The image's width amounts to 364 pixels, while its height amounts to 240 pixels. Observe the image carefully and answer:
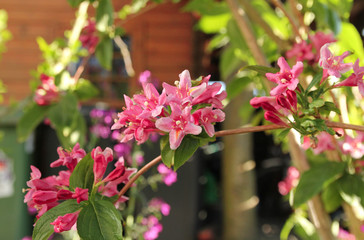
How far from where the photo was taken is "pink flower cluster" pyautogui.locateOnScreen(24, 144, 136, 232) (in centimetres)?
56

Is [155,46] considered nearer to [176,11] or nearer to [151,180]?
[176,11]

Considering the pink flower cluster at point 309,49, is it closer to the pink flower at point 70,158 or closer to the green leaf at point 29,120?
the pink flower at point 70,158

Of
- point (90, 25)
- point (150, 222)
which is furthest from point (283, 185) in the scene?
point (90, 25)

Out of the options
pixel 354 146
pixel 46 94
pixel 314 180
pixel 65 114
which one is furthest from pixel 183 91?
pixel 46 94

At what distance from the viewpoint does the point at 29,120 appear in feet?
4.22

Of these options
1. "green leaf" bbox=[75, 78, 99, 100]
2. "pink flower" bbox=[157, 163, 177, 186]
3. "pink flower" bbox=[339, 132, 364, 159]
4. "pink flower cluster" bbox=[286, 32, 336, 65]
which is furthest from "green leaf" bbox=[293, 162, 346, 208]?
"pink flower" bbox=[157, 163, 177, 186]

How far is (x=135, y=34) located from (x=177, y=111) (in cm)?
514

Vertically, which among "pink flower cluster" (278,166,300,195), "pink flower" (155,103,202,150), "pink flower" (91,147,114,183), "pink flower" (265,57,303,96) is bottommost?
"pink flower cluster" (278,166,300,195)

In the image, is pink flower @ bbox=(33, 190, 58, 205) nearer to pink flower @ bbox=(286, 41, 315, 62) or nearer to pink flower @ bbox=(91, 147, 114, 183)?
pink flower @ bbox=(91, 147, 114, 183)

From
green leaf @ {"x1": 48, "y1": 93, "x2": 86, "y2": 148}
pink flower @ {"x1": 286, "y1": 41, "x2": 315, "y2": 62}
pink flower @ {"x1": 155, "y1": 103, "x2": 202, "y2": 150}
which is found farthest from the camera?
green leaf @ {"x1": 48, "y1": 93, "x2": 86, "y2": 148}

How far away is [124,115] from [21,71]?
5.28m

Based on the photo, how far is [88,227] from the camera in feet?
1.76

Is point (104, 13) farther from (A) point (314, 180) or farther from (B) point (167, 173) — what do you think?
(B) point (167, 173)

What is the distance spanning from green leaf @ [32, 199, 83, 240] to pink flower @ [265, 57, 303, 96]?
12.1 inches
